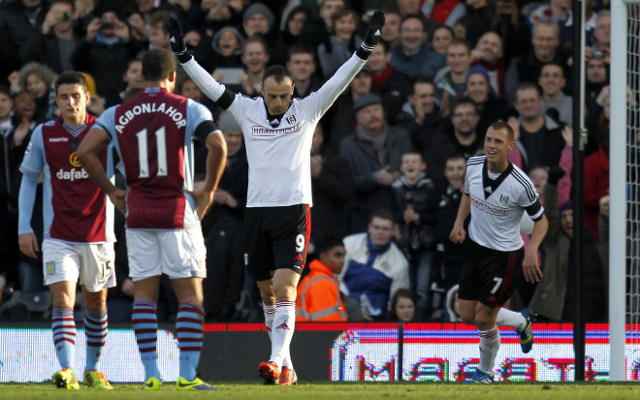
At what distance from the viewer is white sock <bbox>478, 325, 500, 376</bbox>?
884 centimetres

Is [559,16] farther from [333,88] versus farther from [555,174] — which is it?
[333,88]

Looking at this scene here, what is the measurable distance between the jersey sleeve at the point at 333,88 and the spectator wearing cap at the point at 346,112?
4.02 m

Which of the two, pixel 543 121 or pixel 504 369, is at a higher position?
pixel 543 121

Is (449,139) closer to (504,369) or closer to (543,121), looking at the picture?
(543,121)

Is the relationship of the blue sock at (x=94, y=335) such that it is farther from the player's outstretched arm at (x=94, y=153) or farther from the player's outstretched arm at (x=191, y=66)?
the player's outstretched arm at (x=191, y=66)

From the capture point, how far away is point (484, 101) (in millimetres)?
11828

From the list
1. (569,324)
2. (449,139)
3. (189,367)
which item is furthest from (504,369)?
(189,367)

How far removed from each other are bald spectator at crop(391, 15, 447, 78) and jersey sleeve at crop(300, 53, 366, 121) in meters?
4.66

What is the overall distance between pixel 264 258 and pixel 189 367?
142 centimetres

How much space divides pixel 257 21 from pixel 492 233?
505cm

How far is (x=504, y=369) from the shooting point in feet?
32.7

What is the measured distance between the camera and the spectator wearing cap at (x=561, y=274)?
35.6ft

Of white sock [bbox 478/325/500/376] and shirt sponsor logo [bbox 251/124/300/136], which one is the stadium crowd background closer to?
white sock [bbox 478/325/500/376]

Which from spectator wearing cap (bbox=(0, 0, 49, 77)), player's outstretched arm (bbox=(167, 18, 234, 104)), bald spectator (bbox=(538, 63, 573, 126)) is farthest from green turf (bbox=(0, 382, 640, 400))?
spectator wearing cap (bbox=(0, 0, 49, 77))
